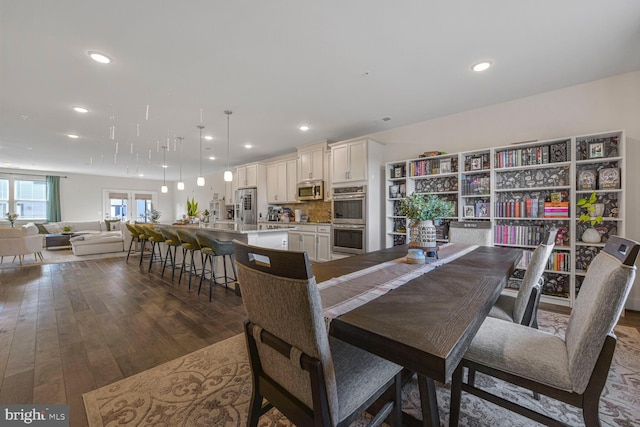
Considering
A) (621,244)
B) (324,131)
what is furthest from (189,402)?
(324,131)

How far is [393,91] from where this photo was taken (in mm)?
3184

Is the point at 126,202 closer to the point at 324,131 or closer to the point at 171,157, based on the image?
the point at 171,157

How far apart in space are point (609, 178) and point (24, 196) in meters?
14.6

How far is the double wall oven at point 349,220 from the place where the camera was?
14.4 feet

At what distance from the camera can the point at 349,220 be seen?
4.58m

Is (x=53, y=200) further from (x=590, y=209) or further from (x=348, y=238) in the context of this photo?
(x=590, y=209)

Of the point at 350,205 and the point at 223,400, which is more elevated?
the point at 350,205

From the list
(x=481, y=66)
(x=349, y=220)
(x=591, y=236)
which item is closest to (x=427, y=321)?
(x=481, y=66)

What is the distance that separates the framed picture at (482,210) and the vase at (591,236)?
0.96 m

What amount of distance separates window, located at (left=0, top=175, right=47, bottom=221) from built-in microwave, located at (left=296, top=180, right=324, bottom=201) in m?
9.85

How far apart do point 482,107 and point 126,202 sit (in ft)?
41.7

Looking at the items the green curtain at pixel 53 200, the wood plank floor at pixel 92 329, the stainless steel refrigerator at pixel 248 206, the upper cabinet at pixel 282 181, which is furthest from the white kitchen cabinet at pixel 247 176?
the green curtain at pixel 53 200

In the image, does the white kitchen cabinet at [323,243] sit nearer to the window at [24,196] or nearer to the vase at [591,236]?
the vase at [591,236]

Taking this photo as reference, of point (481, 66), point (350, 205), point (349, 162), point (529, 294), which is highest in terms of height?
point (481, 66)
